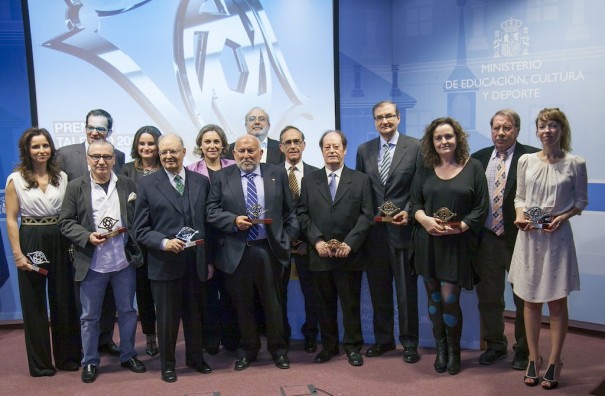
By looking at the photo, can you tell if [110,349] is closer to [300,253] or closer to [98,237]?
[98,237]

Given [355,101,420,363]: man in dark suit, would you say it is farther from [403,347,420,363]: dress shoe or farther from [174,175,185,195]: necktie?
[174,175,185,195]: necktie

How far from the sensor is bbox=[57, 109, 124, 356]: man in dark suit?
4.54m

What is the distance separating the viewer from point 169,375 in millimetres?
4160

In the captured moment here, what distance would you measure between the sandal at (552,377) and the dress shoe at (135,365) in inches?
115

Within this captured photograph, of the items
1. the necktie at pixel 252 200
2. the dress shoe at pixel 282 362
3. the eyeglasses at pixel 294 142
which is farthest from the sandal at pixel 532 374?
the eyeglasses at pixel 294 142

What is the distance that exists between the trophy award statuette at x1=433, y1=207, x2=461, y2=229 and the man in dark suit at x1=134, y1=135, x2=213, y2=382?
1.68 meters

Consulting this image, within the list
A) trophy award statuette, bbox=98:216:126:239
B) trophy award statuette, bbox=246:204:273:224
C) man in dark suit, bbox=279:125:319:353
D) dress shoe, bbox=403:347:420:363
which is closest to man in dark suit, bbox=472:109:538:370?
dress shoe, bbox=403:347:420:363

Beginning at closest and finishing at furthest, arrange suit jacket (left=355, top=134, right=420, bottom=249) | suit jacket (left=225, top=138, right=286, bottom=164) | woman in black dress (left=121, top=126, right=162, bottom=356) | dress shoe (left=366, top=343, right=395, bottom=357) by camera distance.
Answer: suit jacket (left=355, top=134, right=420, bottom=249) < woman in black dress (left=121, top=126, right=162, bottom=356) < dress shoe (left=366, top=343, right=395, bottom=357) < suit jacket (left=225, top=138, right=286, bottom=164)

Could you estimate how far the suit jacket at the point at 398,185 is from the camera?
434 cm

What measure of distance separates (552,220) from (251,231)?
2071 millimetres

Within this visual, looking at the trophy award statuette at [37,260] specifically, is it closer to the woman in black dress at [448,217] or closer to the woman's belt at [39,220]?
the woman's belt at [39,220]

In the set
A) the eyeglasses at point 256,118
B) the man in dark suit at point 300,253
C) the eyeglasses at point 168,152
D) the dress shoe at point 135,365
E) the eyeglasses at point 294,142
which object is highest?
the eyeglasses at point 256,118

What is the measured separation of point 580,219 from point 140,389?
13.6 ft

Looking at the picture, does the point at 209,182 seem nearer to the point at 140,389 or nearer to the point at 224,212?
the point at 224,212
